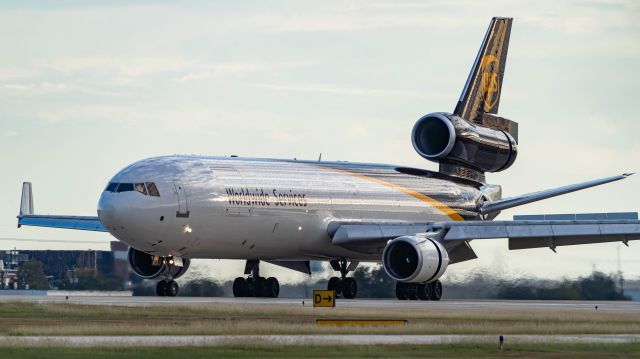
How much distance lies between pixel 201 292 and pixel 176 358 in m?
31.4

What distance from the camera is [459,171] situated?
62281 mm

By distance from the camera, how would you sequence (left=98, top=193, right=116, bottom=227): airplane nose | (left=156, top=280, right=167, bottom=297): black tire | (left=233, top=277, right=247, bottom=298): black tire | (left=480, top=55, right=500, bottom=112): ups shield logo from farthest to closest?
(left=480, top=55, right=500, bottom=112): ups shield logo → (left=233, top=277, right=247, bottom=298): black tire → (left=156, top=280, right=167, bottom=297): black tire → (left=98, top=193, right=116, bottom=227): airplane nose

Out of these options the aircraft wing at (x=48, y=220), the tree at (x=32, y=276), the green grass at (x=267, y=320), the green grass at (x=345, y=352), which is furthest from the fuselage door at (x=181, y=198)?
the green grass at (x=345, y=352)

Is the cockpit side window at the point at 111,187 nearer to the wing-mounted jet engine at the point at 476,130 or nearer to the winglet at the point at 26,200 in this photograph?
the winglet at the point at 26,200

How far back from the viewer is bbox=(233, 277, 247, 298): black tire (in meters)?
55.0

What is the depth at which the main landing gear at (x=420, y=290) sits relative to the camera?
53.3m

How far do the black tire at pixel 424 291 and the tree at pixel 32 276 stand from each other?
61.1 ft

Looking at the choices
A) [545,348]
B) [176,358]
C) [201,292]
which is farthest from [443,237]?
[176,358]

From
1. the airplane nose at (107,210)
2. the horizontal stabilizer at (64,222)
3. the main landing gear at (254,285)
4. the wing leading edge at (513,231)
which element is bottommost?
the main landing gear at (254,285)

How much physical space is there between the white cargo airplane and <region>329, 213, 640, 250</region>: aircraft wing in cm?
5

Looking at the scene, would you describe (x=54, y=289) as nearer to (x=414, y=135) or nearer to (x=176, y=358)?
(x=414, y=135)

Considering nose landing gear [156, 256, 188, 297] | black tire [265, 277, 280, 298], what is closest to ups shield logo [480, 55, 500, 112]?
black tire [265, 277, 280, 298]

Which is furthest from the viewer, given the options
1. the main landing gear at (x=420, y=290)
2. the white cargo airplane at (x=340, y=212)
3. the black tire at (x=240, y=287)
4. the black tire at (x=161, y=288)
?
the black tire at (x=240, y=287)

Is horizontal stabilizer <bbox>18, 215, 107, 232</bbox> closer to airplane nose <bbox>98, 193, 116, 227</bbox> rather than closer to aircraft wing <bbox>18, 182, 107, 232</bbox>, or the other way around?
aircraft wing <bbox>18, 182, 107, 232</bbox>
